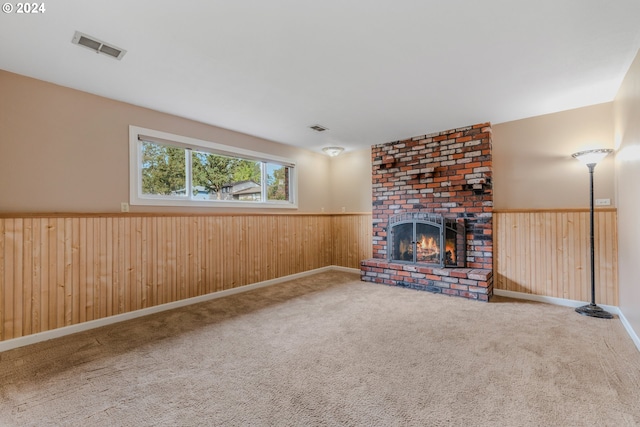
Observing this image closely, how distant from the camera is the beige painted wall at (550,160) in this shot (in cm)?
328

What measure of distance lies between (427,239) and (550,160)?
1841 millimetres

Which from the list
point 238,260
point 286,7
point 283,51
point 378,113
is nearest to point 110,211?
point 238,260

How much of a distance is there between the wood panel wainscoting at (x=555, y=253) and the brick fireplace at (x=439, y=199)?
0.70 ft

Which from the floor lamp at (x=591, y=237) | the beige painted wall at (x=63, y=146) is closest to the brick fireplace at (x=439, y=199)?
the floor lamp at (x=591, y=237)

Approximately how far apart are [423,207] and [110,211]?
4181mm

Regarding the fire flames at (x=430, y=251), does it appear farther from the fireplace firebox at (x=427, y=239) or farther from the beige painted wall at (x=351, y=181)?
the beige painted wall at (x=351, y=181)

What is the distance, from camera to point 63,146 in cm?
274

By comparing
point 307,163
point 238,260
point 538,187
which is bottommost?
point 238,260

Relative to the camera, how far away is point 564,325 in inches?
110

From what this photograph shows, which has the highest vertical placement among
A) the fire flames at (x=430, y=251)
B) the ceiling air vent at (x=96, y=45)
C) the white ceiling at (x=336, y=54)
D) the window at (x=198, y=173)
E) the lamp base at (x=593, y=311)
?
the white ceiling at (x=336, y=54)

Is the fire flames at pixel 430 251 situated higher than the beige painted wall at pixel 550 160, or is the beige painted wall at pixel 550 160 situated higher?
the beige painted wall at pixel 550 160

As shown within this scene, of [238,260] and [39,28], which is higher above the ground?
[39,28]

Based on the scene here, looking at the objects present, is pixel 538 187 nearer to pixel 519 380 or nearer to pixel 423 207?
pixel 423 207

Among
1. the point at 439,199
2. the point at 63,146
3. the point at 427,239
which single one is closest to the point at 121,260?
the point at 63,146
